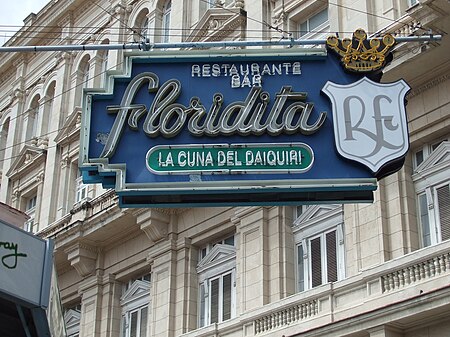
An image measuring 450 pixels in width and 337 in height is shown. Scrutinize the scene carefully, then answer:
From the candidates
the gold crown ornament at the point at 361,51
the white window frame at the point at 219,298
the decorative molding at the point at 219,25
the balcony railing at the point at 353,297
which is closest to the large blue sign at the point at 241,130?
the gold crown ornament at the point at 361,51

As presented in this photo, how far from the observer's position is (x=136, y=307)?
96.6 feet

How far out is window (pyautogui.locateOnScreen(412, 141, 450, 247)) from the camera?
21.0 m

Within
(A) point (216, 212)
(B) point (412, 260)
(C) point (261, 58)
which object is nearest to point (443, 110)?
(B) point (412, 260)

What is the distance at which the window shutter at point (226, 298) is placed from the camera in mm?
25750

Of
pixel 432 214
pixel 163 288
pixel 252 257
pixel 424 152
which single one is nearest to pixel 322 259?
pixel 252 257

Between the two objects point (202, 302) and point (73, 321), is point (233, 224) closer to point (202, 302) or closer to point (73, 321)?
point (202, 302)

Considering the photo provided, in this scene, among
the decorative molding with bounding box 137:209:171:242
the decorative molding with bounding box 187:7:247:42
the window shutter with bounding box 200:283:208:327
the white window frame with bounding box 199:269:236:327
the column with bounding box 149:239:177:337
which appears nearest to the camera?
the white window frame with bounding box 199:269:236:327

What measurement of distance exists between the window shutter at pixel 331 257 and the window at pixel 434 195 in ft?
8.59

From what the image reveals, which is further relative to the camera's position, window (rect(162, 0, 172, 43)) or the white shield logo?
window (rect(162, 0, 172, 43))

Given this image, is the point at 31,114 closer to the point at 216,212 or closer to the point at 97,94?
the point at 216,212

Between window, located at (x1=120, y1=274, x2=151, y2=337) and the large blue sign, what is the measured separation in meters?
17.4

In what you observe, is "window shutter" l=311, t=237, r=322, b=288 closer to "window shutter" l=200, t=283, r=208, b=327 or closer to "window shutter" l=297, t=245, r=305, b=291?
"window shutter" l=297, t=245, r=305, b=291

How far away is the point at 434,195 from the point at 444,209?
21.0 inches

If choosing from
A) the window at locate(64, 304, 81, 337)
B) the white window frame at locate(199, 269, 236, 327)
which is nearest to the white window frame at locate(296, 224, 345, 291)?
the white window frame at locate(199, 269, 236, 327)
